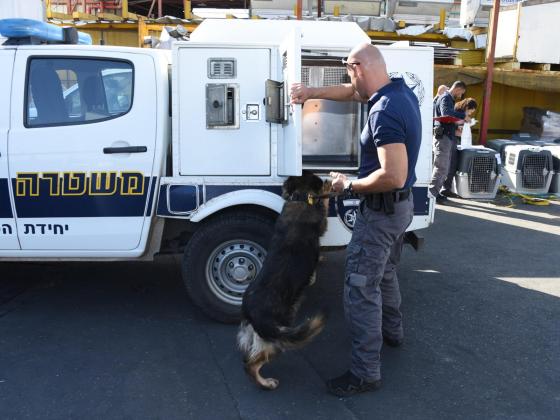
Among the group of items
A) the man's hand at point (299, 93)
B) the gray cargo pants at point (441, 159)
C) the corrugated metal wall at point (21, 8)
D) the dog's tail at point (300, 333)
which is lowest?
the dog's tail at point (300, 333)

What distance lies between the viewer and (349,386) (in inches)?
126

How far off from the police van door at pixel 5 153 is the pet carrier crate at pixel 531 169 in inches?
322

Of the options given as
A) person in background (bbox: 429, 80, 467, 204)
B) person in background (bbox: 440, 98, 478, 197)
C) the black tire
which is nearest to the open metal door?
the black tire

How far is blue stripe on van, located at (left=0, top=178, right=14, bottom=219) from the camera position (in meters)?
3.89

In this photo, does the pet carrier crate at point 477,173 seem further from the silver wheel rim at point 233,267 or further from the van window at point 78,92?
the van window at point 78,92

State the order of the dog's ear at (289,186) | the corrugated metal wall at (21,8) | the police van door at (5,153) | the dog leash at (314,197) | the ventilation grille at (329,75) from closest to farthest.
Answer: the dog leash at (314,197) → the dog's ear at (289,186) → the police van door at (5,153) → the ventilation grille at (329,75) → the corrugated metal wall at (21,8)

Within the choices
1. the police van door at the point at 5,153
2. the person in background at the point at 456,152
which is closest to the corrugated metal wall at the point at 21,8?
the police van door at the point at 5,153

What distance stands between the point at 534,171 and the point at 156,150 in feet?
25.1

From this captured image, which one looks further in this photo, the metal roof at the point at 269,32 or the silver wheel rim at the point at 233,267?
the metal roof at the point at 269,32

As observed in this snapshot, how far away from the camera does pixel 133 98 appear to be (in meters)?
3.93

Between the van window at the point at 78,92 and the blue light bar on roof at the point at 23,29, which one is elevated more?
the blue light bar on roof at the point at 23,29

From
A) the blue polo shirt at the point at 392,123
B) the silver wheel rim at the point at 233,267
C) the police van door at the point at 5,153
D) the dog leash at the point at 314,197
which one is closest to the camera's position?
the blue polo shirt at the point at 392,123

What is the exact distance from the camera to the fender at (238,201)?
12.8 feet

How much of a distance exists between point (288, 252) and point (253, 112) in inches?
46.2
